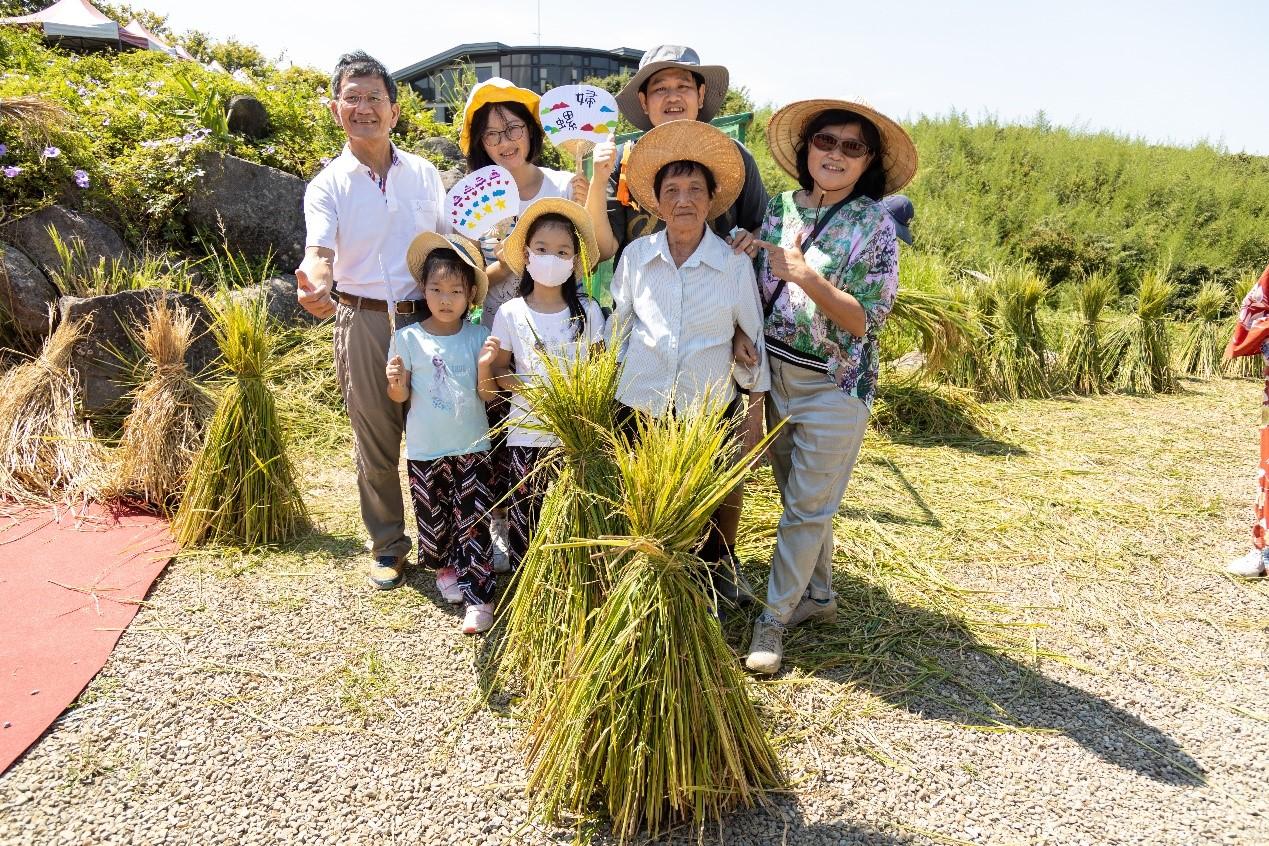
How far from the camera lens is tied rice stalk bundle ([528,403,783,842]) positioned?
6.47 ft

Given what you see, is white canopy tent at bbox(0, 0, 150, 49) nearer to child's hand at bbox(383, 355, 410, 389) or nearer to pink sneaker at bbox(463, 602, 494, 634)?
child's hand at bbox(383, 355, 410, 389)

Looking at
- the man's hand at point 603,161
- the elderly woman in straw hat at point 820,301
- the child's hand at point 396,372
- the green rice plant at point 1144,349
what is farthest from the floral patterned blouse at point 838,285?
the green rice plant at point 1144,349

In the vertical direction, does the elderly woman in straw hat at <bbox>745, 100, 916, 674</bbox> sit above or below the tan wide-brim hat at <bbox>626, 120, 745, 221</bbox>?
below

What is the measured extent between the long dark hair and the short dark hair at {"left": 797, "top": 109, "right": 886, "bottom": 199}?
2.91 ft

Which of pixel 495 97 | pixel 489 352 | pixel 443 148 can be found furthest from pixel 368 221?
pixel 443 148

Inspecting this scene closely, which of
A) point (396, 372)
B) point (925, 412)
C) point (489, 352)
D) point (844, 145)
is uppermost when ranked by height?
point (844, 145)

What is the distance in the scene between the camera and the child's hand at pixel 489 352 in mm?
2946

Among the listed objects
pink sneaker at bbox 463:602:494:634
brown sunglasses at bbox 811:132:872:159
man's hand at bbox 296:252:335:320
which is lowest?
pink sneaker at bbox 463:602:494:634

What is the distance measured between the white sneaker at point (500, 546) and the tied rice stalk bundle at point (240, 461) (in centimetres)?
112

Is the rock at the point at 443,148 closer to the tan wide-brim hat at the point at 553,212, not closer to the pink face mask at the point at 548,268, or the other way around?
the tan wide-brim hat at the point at 553,212

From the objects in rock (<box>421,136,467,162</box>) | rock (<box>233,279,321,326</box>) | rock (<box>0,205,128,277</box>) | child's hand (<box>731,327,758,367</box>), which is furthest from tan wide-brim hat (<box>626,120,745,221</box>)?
rock (<box>421,136,467,162</box>)

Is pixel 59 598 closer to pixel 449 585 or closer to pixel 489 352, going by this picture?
pixel 449 585

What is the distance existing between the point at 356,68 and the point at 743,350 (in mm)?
1947

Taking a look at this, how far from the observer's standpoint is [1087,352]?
7.78 metres
